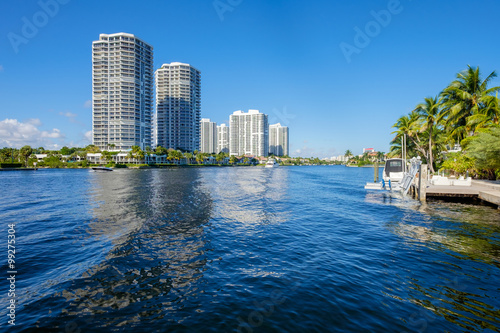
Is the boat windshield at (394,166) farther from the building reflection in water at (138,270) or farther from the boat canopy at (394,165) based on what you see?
the building reflection in water at (138,270)

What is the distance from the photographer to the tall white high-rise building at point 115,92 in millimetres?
159375

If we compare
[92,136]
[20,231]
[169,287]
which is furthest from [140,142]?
[169,287]

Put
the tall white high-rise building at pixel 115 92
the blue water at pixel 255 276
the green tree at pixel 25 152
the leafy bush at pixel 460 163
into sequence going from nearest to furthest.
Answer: the blue water at pixel 255 276 < the leafy bush at pixel 460 163 < the green tree at pixel 25 152 < the tall white high-rise building at pixel 115 92

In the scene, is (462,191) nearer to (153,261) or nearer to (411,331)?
(411,331)

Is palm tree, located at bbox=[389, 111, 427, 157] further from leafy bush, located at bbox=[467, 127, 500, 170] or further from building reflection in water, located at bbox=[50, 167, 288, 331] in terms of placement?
building reflection in water, located at bbox=[50, 167, 288, 331]

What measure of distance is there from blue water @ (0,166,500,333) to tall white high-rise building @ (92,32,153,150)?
160310 mm

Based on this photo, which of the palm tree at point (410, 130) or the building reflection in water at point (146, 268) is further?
the palm tree at point (410, 130)

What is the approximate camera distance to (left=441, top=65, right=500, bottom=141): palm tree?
36.6 metres

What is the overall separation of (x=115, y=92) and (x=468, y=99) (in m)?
179

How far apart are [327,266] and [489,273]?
592cm

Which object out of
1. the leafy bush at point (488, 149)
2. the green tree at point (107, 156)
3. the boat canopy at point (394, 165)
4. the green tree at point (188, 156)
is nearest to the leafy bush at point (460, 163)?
the leafy bush at point (488, 149)

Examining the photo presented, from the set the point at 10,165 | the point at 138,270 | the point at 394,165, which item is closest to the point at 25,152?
the point at 10,165

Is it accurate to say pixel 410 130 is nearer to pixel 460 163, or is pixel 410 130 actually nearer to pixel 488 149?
pixel 460 163

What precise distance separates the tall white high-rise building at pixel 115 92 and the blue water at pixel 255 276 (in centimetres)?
16031
